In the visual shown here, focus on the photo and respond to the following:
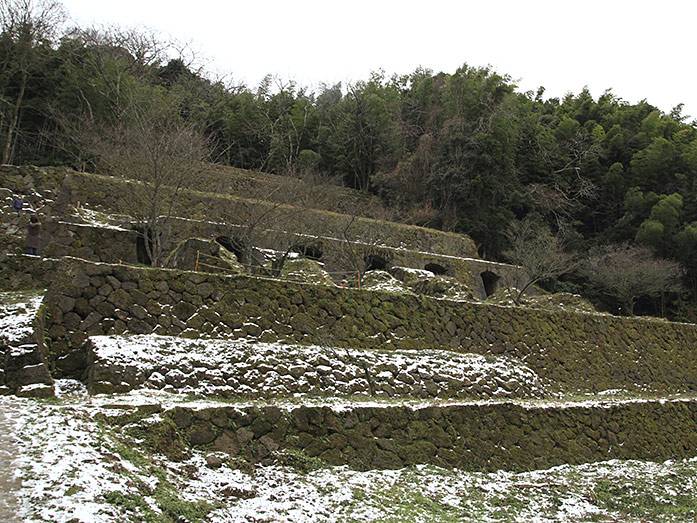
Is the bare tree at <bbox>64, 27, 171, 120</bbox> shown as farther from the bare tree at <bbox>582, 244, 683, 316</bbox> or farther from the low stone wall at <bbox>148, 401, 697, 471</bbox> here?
the bare tree at <bbox>582, 244, 683, 316</bbox>

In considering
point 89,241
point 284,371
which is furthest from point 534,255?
point 89,241

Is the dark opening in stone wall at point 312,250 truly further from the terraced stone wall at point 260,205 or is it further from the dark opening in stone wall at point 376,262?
the dark opening in stone wall at point 376,262

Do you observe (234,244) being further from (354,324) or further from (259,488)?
(259,488)

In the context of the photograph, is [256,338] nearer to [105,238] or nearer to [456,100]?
[105,238]

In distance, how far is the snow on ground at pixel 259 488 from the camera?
3342 millimetres

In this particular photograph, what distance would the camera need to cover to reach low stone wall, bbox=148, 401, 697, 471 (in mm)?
5547

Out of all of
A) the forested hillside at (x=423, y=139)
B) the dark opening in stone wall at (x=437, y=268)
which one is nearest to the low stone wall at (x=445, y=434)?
the dark opening in stone wall at (x=437, y=268)

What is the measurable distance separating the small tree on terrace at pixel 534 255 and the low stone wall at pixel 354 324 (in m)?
3.20

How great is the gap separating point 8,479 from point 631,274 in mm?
24571

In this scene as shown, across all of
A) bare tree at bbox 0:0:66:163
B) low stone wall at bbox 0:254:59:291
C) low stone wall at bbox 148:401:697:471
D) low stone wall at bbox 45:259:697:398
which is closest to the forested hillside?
bare tree at bbox 0:0:66:163

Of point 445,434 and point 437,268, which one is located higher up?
point 437,268

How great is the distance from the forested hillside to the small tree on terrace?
1084 mm

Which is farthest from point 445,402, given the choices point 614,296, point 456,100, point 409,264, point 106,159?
point 456,100

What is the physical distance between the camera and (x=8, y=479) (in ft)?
10.4
